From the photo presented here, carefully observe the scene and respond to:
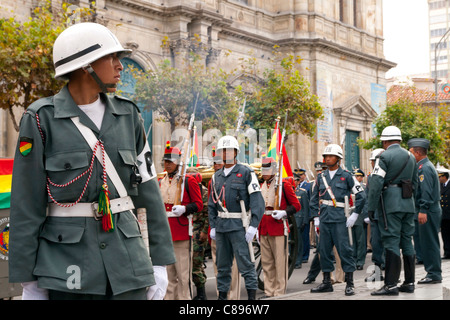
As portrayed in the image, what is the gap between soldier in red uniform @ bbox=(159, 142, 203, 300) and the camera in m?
8.97

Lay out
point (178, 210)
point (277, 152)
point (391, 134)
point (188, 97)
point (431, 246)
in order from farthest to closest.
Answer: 1. point (188, 97)
2. point (277, 152)
3. point (431, 246)
4. point (391, 134)
5. point (178, 210)

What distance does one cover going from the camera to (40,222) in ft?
9.89

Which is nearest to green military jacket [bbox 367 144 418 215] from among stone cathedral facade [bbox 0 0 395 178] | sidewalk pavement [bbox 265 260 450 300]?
sidewalk pavement [bbox 265 260 450 300]

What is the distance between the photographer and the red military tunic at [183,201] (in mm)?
9102

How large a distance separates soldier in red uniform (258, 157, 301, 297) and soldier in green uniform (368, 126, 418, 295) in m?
1.45

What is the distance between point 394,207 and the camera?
8.86 meters

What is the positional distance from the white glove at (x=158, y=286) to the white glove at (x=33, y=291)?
50 cm

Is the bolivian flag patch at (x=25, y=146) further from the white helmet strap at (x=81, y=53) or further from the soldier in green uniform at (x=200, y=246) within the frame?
the soldier in green uniform at (x=200, y=246)

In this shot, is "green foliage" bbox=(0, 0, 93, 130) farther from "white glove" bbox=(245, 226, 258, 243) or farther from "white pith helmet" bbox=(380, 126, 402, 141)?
"white pith helmet" bbox=(380, 126, 402, 141)

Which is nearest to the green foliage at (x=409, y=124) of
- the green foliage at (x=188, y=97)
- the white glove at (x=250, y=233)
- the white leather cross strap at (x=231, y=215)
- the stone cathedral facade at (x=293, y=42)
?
the stone cathedral facade at (x=293, y=42)

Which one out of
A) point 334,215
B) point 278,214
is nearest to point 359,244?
point 334,215

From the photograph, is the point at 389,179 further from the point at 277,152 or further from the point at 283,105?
the point at 283,105

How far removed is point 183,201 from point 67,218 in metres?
6.25

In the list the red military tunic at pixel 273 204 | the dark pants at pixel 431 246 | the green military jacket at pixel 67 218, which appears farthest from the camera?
the dark pants at pixel 431 246
